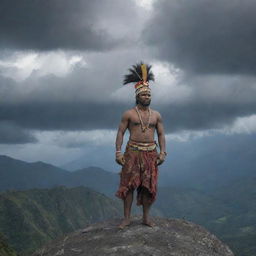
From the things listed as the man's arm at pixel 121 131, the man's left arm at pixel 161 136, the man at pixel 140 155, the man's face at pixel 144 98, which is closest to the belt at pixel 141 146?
the man at pixel 140 155

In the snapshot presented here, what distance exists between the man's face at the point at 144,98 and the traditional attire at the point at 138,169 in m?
1.09

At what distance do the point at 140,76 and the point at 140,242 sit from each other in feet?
15.1

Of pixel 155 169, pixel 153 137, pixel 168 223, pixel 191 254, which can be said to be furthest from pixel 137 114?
pixel 191 254

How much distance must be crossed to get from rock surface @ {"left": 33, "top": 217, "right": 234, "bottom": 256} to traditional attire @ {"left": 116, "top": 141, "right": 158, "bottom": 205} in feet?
3.41

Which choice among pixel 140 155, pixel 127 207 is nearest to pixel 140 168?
pixel 140 155

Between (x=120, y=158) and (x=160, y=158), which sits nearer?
(x=120, y=158)

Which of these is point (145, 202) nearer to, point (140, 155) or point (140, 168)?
point (140, 168)

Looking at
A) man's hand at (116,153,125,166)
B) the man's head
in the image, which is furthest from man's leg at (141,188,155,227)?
the man's head

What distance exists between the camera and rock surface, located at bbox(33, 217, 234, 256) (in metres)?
7.51

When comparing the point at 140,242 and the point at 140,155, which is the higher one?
the point at 140,155

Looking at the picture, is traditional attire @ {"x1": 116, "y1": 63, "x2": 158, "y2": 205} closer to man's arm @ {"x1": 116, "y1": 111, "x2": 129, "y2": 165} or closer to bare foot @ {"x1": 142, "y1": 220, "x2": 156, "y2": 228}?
man's arm @ {"x1": 116, "y1": 111, "x2": 129, "y2": 165}

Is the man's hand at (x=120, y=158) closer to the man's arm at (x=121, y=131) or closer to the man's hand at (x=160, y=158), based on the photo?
the man's arm at (x=121, y=131)

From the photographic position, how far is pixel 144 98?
9.74m

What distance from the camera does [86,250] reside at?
7.82m
